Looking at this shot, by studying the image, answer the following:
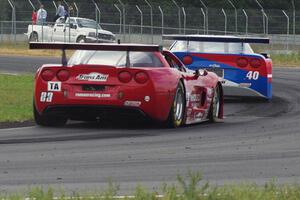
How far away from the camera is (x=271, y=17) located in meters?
46.9

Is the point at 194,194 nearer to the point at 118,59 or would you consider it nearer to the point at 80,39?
the point at 118,59

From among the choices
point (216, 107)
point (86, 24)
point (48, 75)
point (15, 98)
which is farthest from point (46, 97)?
point (86, 24)

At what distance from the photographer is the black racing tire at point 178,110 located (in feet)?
45.1

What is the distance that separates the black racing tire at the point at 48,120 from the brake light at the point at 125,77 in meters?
1.18

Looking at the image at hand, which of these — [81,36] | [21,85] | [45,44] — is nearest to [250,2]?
[81,36]

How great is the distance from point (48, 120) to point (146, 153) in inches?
128

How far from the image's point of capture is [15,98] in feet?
58.4

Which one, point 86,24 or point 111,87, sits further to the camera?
point 86,24

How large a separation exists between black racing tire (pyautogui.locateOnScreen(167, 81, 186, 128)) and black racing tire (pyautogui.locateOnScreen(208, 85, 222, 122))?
124 cm

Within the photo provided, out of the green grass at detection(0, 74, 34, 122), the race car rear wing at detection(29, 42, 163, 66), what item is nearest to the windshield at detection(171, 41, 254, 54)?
the green grass at detection(0, 74, 34, 122)

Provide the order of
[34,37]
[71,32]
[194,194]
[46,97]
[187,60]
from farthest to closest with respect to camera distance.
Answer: [34,37], [71,32], [187,60], [46,97], [194,194]

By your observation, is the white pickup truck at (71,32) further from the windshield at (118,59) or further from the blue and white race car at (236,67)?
the windshield at (118,59)

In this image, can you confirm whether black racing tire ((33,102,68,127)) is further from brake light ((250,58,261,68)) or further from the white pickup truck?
→ the white pickup truck

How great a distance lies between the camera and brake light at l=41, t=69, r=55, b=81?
13695 millimetres
